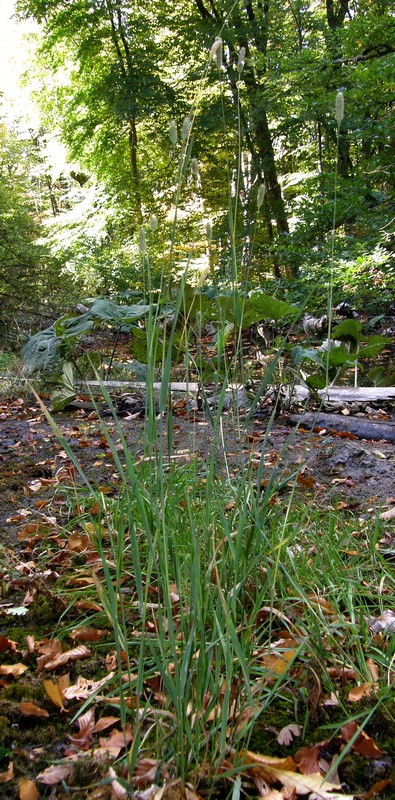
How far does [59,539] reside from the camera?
1.64 meters

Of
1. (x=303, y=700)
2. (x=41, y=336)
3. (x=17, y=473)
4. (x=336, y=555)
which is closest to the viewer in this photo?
(x=303, y=700)

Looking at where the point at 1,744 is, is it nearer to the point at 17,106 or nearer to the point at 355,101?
the point at 355,101

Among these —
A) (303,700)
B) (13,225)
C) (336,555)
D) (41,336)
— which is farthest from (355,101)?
(303,700)

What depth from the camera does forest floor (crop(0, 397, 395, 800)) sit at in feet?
2.86

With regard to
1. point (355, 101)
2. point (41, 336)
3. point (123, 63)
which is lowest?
point (41, 336)

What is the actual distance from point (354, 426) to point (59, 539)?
197cm

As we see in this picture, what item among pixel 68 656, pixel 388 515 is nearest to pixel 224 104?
pixel 388 515

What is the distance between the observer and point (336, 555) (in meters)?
1.33

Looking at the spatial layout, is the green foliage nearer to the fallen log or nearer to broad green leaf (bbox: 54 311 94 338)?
broad green leaf (bbox: 54 311 94 338)

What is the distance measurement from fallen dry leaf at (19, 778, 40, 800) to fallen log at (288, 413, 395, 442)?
91.3 inches

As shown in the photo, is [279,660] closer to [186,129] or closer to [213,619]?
[213,619]

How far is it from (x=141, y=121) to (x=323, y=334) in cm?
576

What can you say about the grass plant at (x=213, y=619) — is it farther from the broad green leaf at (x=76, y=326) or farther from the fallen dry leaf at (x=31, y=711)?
the broad green leaf at (x=76, y=326)

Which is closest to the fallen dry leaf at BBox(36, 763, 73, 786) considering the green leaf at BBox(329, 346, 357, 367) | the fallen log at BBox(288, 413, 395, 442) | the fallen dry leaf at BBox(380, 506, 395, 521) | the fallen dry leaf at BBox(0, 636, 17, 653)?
the fallen dry leaf at BBox(0, 636, 17, 653)
